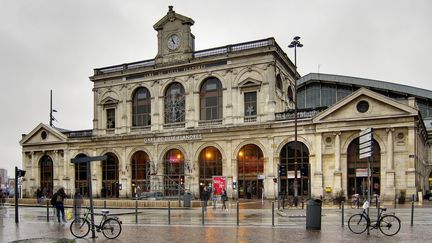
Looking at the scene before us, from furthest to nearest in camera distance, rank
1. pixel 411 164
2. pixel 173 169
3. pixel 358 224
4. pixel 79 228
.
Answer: pixel 173 169 → pixel 411 164 → pixel 79 228 → pixel 358 224

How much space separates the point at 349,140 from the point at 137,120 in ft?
87.4

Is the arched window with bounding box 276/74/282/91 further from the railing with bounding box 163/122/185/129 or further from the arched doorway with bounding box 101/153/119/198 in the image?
the arched doorway with bounding box 101/153/119/198

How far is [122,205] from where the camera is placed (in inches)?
1533

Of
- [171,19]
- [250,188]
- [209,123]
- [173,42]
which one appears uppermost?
[171,19]

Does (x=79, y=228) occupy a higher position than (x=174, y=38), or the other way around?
(x=174, y=38)

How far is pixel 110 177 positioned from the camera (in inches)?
2404

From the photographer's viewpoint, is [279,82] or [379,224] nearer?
[379,224]

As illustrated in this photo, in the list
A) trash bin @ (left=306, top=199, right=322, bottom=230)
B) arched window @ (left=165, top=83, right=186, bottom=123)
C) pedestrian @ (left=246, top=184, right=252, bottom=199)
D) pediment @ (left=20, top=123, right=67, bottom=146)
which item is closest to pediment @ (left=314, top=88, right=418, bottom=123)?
pedestrian @ (left=246, top=184, right=252, bottom=199)

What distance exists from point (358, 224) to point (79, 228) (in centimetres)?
1091

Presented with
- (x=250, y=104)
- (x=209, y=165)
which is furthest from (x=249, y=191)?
(x=250, y=104)

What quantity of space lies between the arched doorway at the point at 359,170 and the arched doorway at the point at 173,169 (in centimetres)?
1900

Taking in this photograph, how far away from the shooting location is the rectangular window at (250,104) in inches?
2068

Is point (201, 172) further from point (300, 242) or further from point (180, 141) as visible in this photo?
point (300, 242)

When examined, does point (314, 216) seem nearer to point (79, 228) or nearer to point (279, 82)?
point (79, 228)
